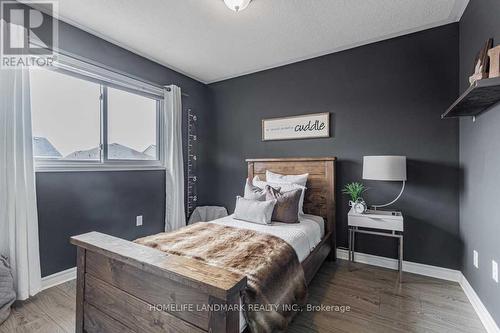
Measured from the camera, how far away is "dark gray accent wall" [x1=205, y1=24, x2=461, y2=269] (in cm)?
248

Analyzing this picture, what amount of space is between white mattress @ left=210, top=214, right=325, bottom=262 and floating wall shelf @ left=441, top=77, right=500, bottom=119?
1.59m

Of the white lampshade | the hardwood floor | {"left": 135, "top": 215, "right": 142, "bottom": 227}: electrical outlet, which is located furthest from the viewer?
{"left": 135, "top": 215, "right": 142, "bottom": 227}: electrical outlet

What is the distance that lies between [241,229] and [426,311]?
1653mm

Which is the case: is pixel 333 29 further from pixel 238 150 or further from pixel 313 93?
pixel 238 150

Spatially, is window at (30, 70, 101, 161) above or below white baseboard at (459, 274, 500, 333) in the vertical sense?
above

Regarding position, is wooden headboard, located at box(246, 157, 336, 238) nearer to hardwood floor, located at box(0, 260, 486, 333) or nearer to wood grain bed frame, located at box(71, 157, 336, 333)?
hardwood floor, located at box(0, 260, 486, 333)

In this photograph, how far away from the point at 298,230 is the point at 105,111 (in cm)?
262

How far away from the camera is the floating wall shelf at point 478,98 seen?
1.38m

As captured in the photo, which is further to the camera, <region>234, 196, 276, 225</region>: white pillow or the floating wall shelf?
<region>234, 196, 276, 225</region>: white pillow

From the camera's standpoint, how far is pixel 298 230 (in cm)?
224

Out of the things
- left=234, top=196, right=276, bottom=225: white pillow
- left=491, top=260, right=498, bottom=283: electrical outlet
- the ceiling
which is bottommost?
left=491, top=260, right=498, bottom=283: electrical outlet

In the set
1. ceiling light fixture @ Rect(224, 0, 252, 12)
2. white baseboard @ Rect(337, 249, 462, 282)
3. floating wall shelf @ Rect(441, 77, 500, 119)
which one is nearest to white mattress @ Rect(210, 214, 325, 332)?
white baseboard @ Rect(337, 249, 462, 282)

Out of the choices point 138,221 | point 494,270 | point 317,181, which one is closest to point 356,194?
point 317,181

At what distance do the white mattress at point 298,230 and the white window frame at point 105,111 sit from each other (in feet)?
4.86
